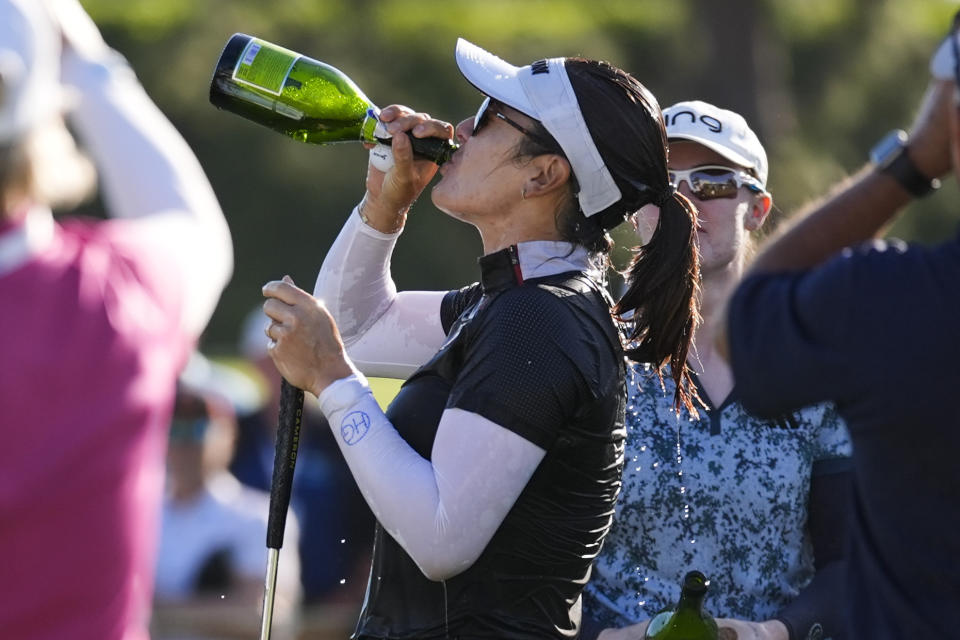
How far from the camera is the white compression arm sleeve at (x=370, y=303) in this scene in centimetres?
345

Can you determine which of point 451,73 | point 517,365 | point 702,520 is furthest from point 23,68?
point 451,73

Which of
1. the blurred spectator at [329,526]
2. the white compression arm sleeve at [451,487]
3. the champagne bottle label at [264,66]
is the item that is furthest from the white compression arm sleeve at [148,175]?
the blurred spectator at [329,526]

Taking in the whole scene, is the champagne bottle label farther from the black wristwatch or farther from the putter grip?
the black wristwatch

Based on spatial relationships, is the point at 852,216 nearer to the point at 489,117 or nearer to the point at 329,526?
the point at 489,117

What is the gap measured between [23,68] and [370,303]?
168 cm

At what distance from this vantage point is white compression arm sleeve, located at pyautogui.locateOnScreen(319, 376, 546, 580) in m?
2.61

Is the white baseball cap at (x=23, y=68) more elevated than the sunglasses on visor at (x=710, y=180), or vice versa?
the sunglasses on visor at (x=710, y=180)

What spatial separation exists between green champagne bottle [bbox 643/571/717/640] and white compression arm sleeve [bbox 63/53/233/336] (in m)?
1.39

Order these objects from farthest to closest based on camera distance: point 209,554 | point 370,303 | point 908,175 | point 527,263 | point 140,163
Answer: point 209,554, point 370,303, point 527,263, point 908,175, point 140,163

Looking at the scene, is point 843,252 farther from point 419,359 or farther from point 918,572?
point 419,359

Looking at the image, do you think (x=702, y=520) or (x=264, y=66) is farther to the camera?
(x=264, y=66)

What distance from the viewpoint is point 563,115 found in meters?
3.03

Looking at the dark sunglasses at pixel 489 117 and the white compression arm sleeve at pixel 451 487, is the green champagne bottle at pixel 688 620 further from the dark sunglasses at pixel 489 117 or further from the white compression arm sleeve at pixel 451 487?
the dark sunglasses at pixel 489 117

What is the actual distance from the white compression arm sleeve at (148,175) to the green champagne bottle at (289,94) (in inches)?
55.7
